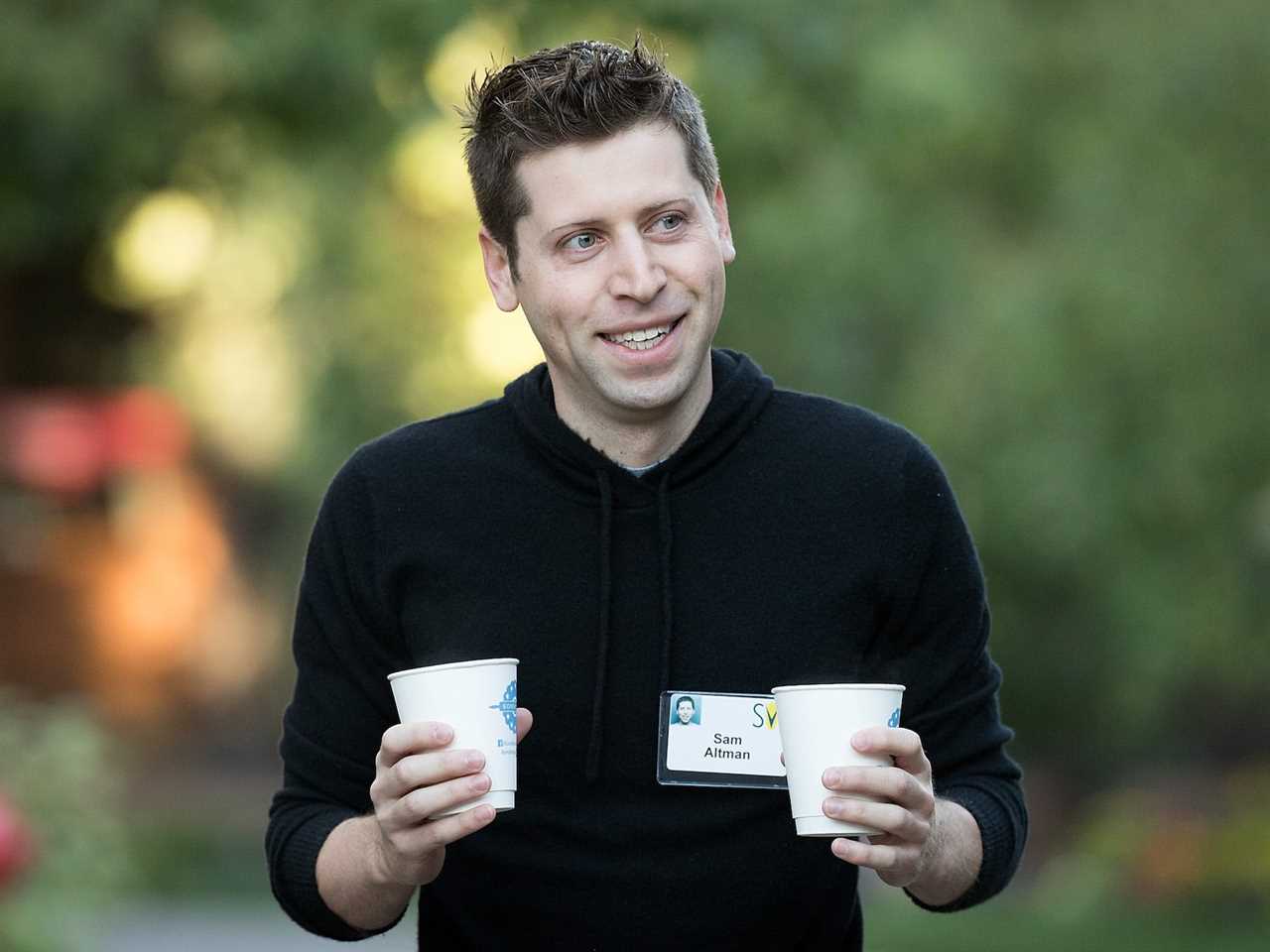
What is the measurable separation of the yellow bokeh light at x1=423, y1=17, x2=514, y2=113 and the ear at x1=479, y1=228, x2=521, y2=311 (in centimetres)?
302

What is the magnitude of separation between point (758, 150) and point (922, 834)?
4.83 m

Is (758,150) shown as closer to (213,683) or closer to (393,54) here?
(393,54)

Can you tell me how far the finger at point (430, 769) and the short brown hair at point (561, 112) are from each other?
34.6 inches

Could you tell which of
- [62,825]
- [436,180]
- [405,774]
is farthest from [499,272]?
[436,180]

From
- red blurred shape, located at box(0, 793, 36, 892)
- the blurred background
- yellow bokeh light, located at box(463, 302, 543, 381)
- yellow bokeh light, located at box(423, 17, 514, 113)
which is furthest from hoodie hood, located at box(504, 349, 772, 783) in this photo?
yellow bokeh light, located at box(463, 302, 543, 381)

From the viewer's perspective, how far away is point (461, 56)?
7.30 meters

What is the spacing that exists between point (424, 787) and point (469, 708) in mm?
118

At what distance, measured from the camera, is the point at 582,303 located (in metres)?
2.92

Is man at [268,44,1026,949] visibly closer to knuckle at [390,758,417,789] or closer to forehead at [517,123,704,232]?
forehead at [517,123,704,232]

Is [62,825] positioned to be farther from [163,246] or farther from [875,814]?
[163,246]

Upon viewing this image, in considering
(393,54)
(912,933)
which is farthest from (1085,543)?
(393,54)

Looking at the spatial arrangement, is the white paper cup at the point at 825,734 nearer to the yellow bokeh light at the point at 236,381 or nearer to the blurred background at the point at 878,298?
the blurred background at the point at 878,298

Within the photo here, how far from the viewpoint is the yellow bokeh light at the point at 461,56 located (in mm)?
6383

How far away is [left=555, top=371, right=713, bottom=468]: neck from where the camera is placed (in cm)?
305
